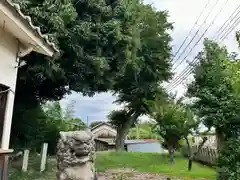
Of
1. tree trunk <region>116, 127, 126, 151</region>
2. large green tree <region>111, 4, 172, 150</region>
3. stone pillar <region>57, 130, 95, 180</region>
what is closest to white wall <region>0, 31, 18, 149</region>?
stone pillar <region>57, 130, 95, 180</region>

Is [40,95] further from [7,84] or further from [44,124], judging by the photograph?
[7,84]

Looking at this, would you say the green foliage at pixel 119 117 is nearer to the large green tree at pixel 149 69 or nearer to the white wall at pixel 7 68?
the large green tree at pixel 149 69

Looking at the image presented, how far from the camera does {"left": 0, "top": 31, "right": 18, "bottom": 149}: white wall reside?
428cm

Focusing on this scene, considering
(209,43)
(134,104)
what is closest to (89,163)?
(209,43)

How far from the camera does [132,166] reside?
1322 centimetres

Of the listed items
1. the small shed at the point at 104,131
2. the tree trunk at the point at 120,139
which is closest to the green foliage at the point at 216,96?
the tree trunk at the point at 120,139

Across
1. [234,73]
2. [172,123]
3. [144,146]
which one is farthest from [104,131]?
[234,73]

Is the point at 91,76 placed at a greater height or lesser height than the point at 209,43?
lesser

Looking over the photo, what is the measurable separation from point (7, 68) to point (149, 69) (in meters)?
13.5

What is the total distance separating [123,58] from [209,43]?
12.0ft

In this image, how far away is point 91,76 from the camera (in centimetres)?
895

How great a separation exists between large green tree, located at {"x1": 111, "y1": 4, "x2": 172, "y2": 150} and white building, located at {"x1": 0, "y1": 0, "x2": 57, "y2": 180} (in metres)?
12.2

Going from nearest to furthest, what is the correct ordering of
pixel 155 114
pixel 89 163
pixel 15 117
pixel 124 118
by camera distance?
1. pixel 89 163
2. pixel 15 117
3. pixel 155 114
4. pixel 124 118

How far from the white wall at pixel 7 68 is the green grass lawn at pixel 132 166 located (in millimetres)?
3528
